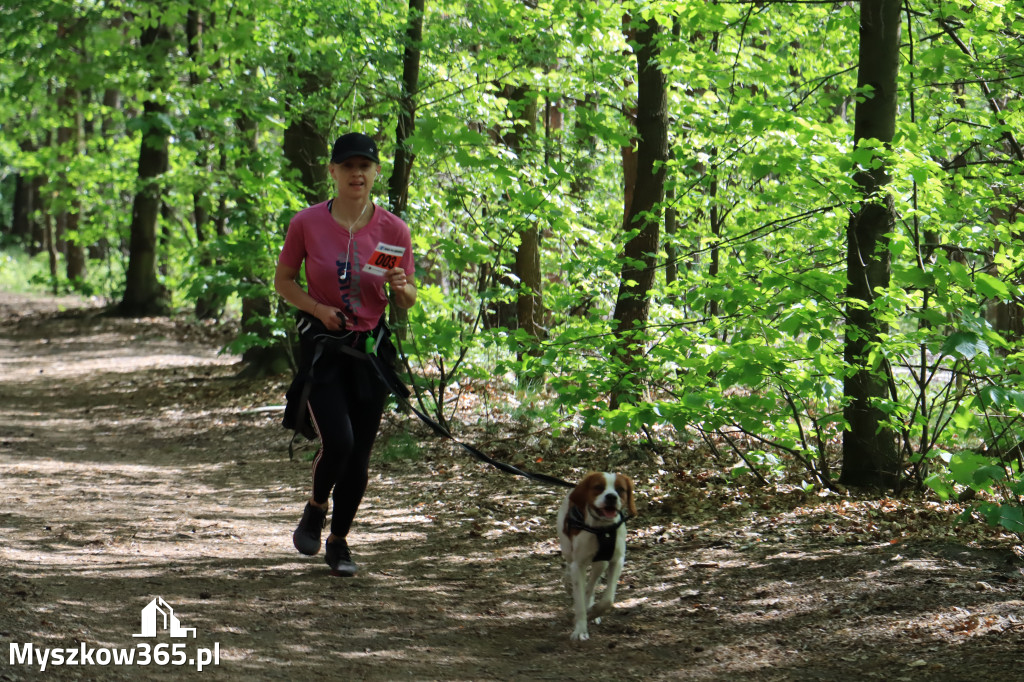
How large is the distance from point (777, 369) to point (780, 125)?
1619 millimetres

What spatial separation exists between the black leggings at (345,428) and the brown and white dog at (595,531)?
46.1 inches

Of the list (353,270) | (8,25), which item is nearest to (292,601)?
(353,270)

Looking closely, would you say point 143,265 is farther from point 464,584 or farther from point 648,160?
point 464,584

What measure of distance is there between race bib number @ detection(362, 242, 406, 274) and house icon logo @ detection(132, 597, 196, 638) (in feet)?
6.26

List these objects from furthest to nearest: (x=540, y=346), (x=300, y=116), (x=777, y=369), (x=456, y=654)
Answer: (x=300, y=116) → (x=540, y=346) → (x=777, y=369) → (x=456, y=654)

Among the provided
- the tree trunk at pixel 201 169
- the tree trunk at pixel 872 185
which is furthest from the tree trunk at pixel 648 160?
the tree trunk at pixel 201 169

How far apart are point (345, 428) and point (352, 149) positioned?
1449 millimetres

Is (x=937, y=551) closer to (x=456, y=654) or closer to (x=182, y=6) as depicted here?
(x=456, y=654)

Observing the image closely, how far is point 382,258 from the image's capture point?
4.69 metres

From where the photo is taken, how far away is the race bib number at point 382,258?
15.3 feet

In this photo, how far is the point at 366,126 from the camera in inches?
399

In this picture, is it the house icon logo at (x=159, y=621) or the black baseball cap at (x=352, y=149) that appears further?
the black baseball cap at (x=352, y=149)

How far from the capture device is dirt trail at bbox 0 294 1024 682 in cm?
404

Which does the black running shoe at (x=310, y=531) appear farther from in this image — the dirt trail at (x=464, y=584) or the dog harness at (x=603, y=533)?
the dog harness at (x=603, y=533)
